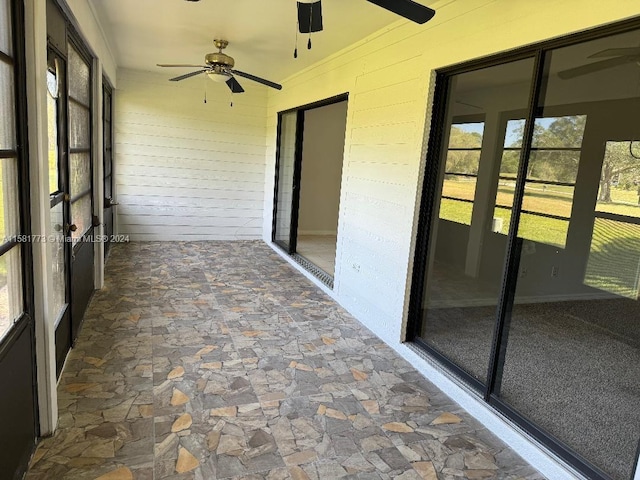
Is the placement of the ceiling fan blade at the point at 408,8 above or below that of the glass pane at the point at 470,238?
above

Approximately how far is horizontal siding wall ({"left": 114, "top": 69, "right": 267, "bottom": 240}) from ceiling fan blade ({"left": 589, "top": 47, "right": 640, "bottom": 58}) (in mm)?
4995

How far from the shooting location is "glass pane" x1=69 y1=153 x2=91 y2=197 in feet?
10.3

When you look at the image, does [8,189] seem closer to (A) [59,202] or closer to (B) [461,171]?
(A) [59,202]

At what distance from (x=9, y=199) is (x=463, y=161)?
336 centimetres

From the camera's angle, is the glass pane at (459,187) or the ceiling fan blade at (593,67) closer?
the ceiling fan blade at (593,67)

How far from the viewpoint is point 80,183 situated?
Answer: 11.5 ft

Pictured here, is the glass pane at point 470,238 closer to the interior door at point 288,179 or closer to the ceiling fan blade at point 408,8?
the ceiling fan blade at point 408,8

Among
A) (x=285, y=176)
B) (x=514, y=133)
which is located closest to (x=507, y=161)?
(x=514, y=133)

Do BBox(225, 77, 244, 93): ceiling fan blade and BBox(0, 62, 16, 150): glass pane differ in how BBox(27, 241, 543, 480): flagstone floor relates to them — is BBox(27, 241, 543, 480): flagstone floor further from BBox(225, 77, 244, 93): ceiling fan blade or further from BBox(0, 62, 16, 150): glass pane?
BBox(225, 77, 244, 93): ceiling fan blade

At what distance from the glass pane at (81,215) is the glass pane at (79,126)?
46cm

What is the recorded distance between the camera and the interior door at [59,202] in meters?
2.54

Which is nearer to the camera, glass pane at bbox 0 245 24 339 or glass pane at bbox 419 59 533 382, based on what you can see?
glass pane at bbox 0 245 24 339

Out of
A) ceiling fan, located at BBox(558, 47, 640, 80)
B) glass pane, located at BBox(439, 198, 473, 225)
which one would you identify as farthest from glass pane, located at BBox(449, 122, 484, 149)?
ceiling fan, located at BBox(558, 47, 640, 80)

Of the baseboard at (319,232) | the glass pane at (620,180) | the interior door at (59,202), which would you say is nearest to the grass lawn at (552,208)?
the glass pane at (620,180)
